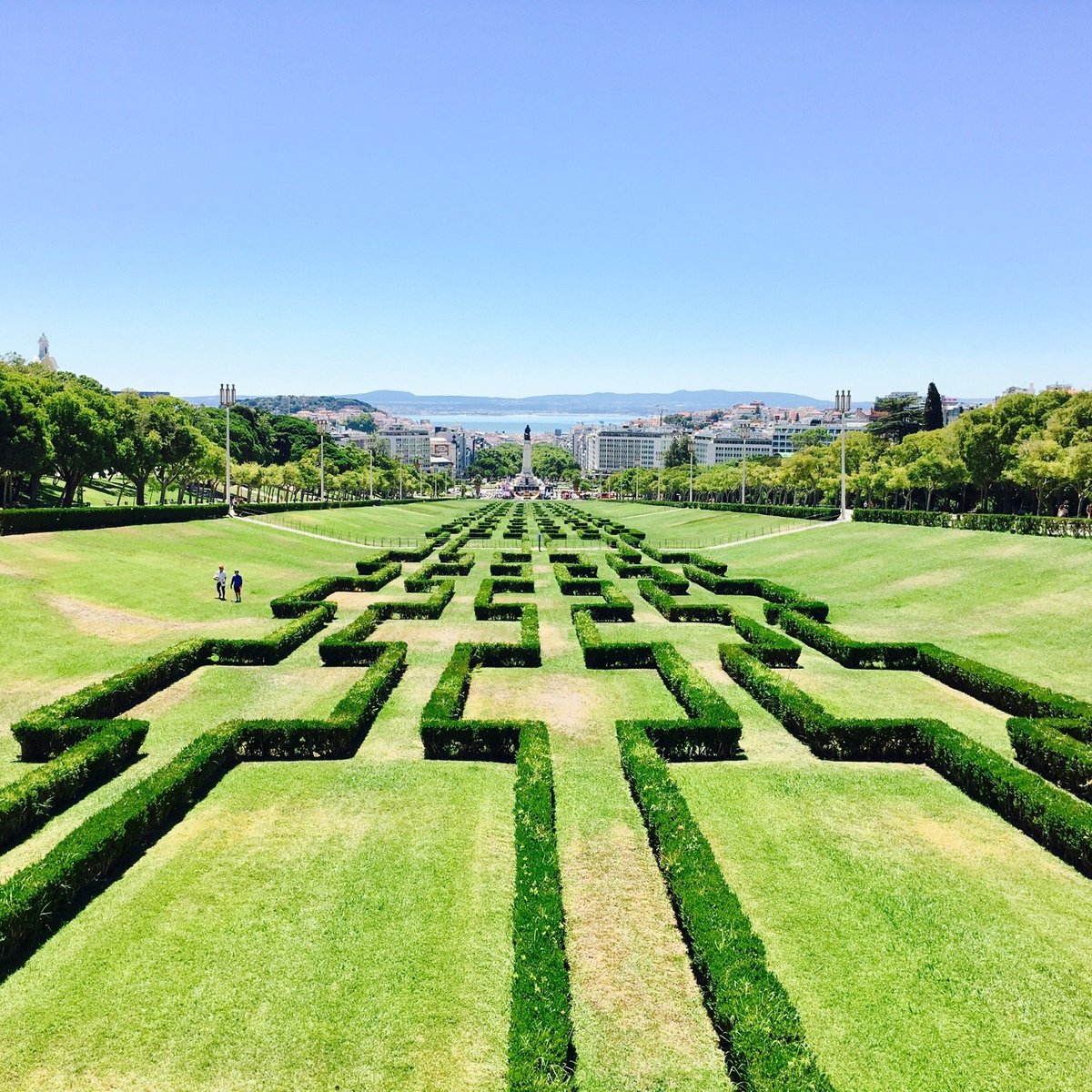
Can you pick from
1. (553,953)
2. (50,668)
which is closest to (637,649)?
(553,953)

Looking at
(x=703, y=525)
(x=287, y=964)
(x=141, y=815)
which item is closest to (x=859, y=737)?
(x=287, y=964)

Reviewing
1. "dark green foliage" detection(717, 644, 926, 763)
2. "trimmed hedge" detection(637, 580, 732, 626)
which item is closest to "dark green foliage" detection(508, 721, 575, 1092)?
"dark green foliage" detection(717, 644, 926, 763)

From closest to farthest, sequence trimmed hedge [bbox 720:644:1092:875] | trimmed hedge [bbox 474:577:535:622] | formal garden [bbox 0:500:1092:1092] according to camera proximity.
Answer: formal garden [bbox 0:500:1092:1092] → trimmed hedge [bbox 720:644:1092:875] → trimmed hedge [bbox 474:577:535:622]

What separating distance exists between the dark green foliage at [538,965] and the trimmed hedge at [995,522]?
4277cm

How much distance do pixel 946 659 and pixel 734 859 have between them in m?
14.7

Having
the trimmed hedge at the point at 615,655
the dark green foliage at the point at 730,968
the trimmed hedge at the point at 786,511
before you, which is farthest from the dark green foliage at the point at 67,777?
the trimmed hedge at the point at 786,511

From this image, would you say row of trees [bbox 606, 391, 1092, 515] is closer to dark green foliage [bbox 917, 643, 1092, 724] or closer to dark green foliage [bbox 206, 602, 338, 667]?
dark green foliage [bbox 917, 643, 1092, 724]

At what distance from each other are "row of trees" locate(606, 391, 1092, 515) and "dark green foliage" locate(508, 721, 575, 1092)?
57.2 meters

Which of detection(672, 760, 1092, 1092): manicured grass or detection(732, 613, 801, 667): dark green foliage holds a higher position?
detection(732, 613, 801, 667): dark green foliage

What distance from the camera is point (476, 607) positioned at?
109 ft

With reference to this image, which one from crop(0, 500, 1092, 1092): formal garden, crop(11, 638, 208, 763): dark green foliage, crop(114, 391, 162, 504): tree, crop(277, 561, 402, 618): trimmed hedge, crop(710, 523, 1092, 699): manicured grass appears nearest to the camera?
crop(0, 500, 1092, 1092): formal garden

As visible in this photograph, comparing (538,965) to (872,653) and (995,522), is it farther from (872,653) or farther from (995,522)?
(995,522)

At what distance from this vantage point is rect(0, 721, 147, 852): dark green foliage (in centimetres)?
1325

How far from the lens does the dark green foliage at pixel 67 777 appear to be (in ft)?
43.5
